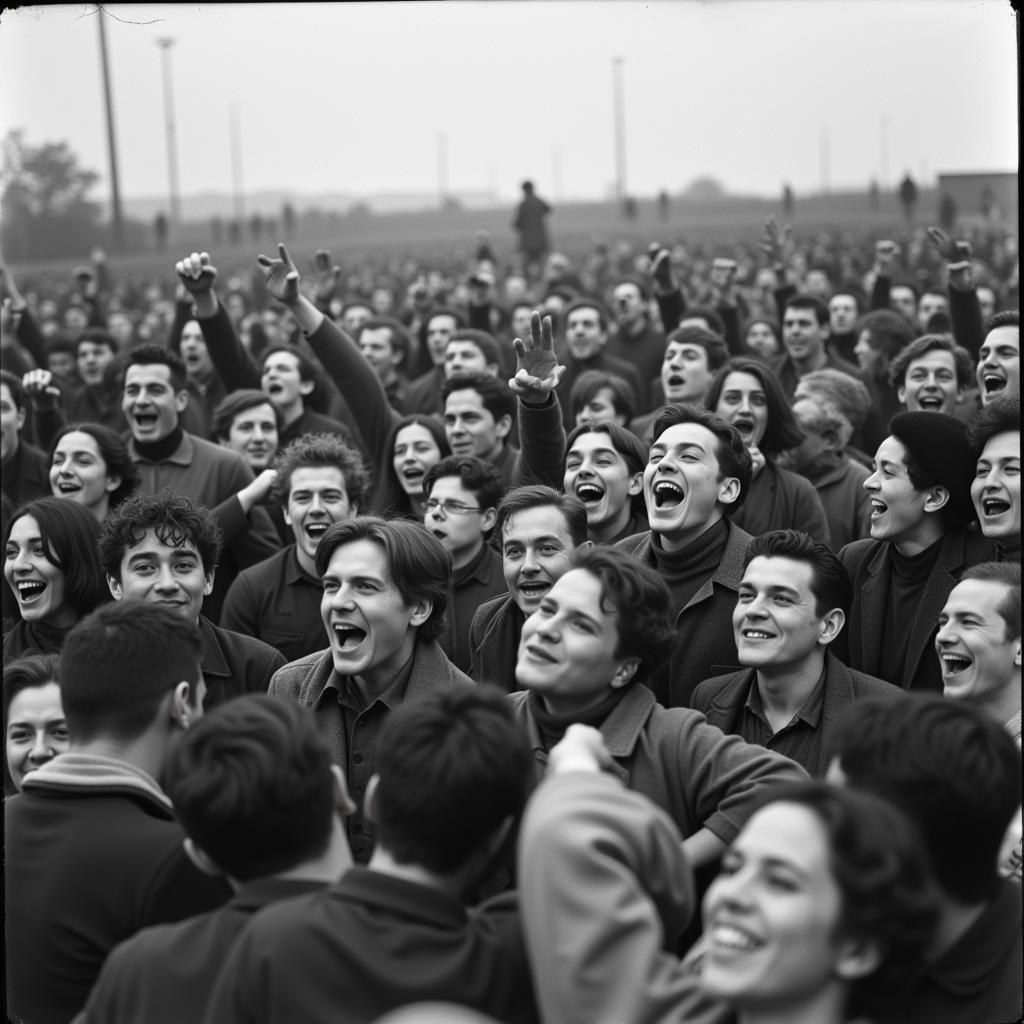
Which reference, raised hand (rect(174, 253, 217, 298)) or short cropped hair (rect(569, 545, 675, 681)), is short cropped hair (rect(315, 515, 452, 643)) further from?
raised hand (rect(174, 253, 217, 298))

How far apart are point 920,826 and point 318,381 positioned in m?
8.00

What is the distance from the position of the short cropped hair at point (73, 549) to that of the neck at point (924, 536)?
3.20 meters

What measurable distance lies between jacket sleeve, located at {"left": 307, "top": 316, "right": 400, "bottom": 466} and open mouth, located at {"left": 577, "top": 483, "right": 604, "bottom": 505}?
6.17 feet

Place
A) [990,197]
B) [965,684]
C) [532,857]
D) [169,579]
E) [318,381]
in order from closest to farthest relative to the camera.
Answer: [532,857], [965,684], [169,579], [318,381], [990,197]

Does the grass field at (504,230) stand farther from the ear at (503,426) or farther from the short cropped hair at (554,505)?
the short cropped hair at (554,505)

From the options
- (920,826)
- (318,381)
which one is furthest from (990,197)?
(920,826)

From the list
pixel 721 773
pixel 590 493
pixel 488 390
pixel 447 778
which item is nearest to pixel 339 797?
pixel 447 778

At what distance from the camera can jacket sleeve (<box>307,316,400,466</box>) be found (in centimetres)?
814

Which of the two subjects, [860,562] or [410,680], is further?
[860,562]

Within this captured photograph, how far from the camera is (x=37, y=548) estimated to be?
5934 millimetres

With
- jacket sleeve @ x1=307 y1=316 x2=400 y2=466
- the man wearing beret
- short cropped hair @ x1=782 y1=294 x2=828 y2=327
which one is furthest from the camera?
short cropped hair @ x1=782 y1=294 x2=828 y2=327

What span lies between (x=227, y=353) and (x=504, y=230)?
51853 millimetres

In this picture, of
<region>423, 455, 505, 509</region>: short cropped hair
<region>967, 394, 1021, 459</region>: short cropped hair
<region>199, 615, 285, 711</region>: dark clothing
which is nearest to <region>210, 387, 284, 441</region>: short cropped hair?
<region>423, 455, 505, 509</region>: short cropped hair

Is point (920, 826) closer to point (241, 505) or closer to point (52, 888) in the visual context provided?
point (52, 888)
